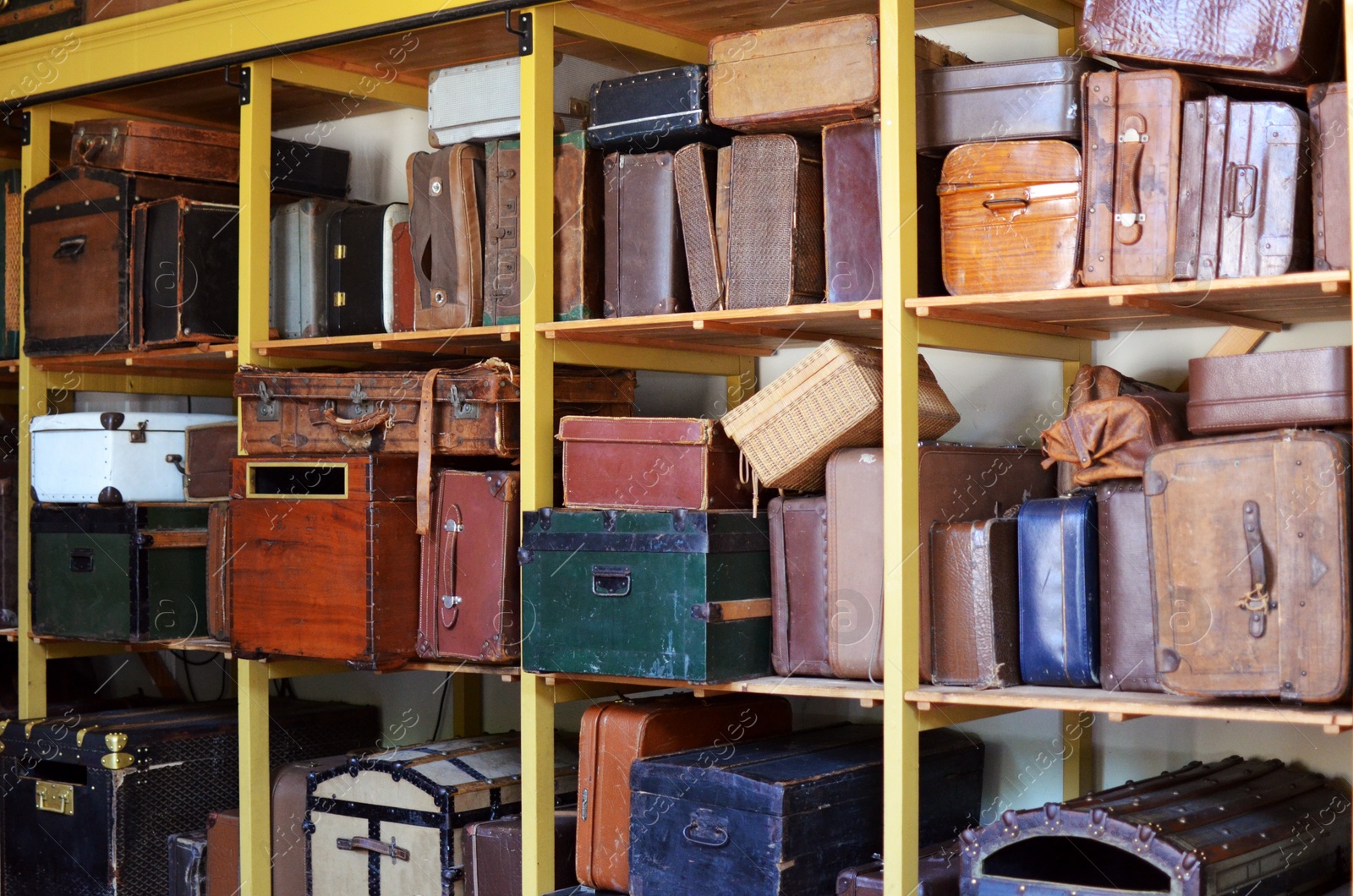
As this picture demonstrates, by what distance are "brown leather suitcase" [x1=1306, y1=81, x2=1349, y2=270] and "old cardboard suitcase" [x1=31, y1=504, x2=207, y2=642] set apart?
10.9 feet

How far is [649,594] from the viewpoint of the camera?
3.44 meters

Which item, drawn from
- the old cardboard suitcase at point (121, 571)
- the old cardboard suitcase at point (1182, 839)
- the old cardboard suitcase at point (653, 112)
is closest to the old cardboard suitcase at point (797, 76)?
the old cardboard suitcase at point (653, 112)

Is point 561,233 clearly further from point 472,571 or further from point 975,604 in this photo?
point 975,604

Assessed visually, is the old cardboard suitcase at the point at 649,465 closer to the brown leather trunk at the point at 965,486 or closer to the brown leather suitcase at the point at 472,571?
the brown leather suitcase at the point at 472,571

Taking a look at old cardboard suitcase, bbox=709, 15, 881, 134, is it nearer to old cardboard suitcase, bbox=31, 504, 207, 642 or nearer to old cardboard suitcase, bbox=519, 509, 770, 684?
old cardboard suitcase, bbox=519, 509, 770, 684

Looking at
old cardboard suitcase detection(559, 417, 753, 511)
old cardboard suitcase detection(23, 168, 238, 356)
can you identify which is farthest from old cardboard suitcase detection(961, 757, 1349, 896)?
old cardboard suitcase detection(23, 168, 238, 356)

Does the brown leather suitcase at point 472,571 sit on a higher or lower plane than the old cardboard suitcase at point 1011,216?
lower

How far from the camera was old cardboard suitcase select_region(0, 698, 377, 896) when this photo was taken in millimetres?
4449

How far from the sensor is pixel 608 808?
11.9 ft

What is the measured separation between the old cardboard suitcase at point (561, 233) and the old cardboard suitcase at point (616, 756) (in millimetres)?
984

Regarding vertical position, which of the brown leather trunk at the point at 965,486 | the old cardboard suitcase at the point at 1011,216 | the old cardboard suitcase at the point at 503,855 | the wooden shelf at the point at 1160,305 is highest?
the old cardboard suitcase at the point at 1011,216

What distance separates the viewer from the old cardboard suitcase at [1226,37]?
9.27 ft

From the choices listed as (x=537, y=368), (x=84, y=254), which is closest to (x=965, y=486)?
(x=537, y=368)

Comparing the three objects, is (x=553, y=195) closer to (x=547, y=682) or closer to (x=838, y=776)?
(x=547, y=682)
